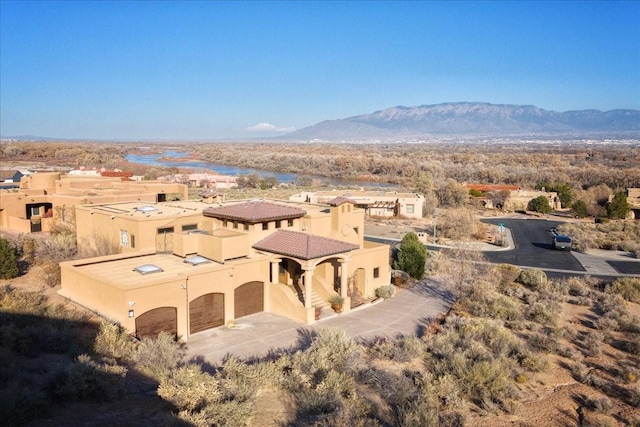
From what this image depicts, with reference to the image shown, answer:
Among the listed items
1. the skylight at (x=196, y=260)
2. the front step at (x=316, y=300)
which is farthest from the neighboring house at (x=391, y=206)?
the skylight at (x=196, y=260)

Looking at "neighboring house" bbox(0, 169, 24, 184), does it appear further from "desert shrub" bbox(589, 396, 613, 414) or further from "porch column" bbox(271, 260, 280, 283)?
"desert shrub" bbox(589, 396, 613, 414)

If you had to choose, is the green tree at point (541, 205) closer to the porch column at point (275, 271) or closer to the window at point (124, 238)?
the porch column at point (275, 271)

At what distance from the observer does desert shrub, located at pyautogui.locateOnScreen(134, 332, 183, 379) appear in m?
14.7

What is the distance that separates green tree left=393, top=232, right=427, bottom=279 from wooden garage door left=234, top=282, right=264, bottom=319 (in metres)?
10.3

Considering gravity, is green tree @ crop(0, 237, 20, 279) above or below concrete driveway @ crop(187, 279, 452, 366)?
above

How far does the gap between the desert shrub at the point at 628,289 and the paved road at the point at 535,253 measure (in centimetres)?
688

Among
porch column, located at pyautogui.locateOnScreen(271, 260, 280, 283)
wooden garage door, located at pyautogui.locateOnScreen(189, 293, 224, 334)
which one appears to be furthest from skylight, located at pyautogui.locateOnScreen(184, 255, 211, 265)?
porch column, located at pyautogui.locateOnScreen(271, 260, 280, 283)

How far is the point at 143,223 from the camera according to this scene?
80.7ft

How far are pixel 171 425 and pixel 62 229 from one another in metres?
25.5

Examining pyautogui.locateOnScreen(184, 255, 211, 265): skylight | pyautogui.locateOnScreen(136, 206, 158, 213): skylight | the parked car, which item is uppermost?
pyautogui.locateOnScreen(136, 206, 158, 213): skylight

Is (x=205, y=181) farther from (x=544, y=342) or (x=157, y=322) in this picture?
(x=544, y=342)


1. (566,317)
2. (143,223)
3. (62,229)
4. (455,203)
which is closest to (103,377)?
(143,223)

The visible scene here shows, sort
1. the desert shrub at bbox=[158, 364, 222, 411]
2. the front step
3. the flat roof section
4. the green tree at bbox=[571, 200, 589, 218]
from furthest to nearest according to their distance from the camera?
the green tree at bbox=[571, 200, 589, 218]
the front step
the flat roof section
the desert shrub at bbox=[158, 364, 222, 411]

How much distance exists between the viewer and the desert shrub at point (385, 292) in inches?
1033
